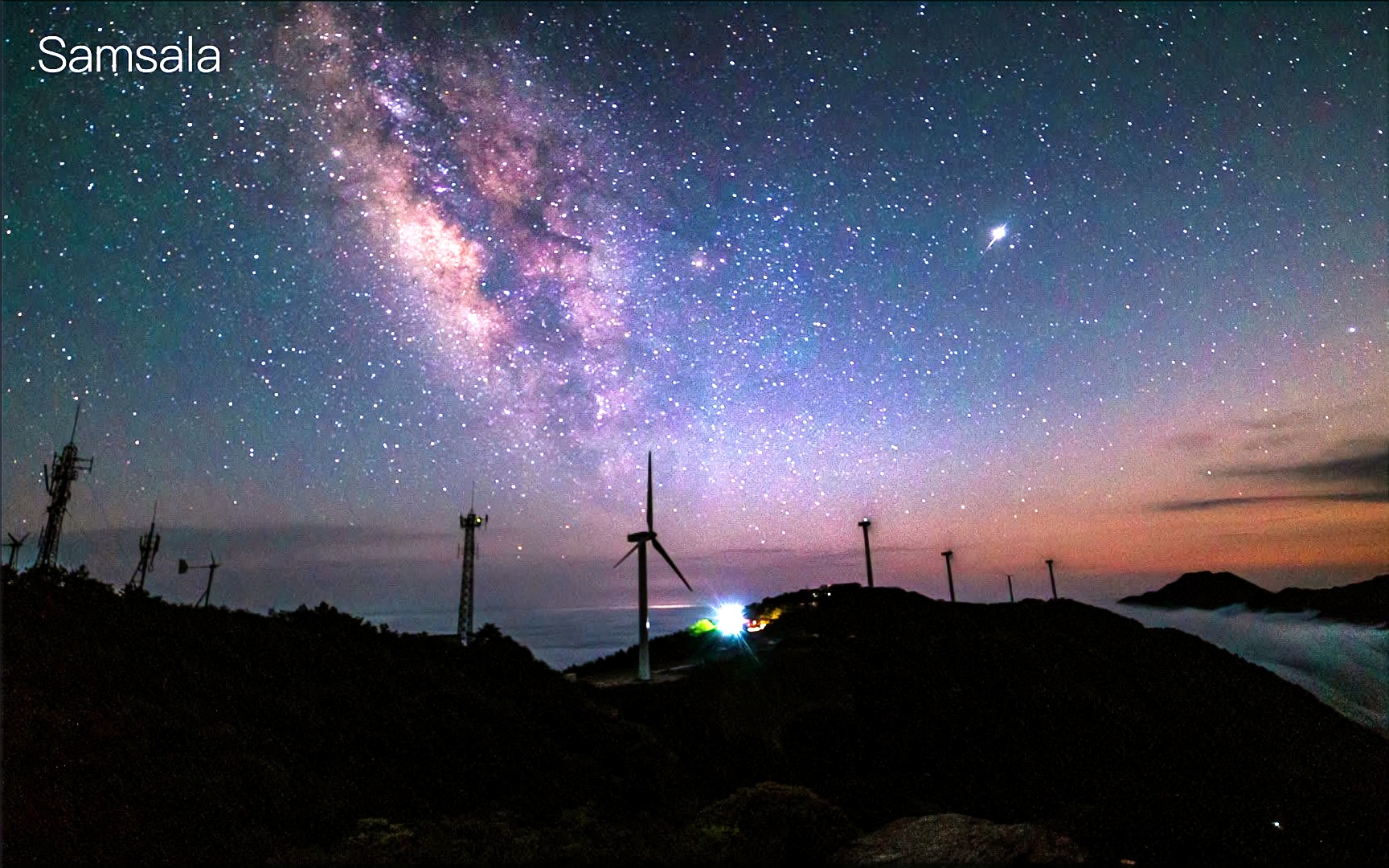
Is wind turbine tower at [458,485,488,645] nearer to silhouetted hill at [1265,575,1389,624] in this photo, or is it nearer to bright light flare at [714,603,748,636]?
bright light flare at [714,603,748,636]

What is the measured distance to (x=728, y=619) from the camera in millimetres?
63562

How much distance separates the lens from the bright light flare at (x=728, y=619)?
61250 mm

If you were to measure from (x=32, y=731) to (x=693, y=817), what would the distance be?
52.0 feet

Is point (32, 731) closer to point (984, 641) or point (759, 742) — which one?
point (759, 742)

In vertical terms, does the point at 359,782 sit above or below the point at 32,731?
below

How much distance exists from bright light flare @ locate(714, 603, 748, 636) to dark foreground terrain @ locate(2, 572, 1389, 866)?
51.9 ft

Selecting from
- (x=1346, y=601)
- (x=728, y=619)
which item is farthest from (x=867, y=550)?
(x=1346, y=601)

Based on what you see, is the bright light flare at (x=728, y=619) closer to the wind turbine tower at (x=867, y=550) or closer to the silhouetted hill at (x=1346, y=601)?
the wind turbine tower at (x=867, y=550)

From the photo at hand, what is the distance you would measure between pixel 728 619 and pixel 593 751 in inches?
1534

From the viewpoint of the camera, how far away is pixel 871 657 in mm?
43156

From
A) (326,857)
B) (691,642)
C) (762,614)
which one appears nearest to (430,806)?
(326,857)

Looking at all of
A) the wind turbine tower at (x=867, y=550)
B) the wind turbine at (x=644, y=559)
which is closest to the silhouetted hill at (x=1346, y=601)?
the wind turbine tower at (x=867, y=550)

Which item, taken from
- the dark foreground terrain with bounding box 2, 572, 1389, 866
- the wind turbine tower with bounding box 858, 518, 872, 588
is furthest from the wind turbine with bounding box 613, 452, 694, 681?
the wind turbine tower with bounding box 858, 518, 872, 588

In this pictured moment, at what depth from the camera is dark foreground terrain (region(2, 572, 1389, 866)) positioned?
1548 centimetres
